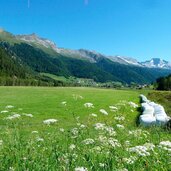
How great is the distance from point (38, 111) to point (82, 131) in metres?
30.1

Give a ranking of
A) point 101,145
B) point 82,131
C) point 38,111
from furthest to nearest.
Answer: point 38,111 < point 82,131 < point 101,145

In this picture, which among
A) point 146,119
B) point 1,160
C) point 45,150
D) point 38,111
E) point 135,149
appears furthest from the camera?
point 38,111

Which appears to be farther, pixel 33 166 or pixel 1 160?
pixel 1 160

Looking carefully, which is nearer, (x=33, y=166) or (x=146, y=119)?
(x=33, y=166)

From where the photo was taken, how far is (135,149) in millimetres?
6188

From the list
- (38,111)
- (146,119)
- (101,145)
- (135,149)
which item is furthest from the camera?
(38,111)

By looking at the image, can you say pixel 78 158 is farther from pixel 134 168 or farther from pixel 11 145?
pixel 11 145

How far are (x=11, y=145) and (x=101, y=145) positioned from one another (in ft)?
6.97

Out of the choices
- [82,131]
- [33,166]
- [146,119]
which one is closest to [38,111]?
[146,119]

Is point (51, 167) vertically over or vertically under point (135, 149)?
under

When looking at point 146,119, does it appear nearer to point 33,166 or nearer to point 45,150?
point 45,150

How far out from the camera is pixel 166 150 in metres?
7.29

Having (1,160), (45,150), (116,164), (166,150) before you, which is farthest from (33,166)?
(166,150)

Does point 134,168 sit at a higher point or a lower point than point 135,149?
lower
